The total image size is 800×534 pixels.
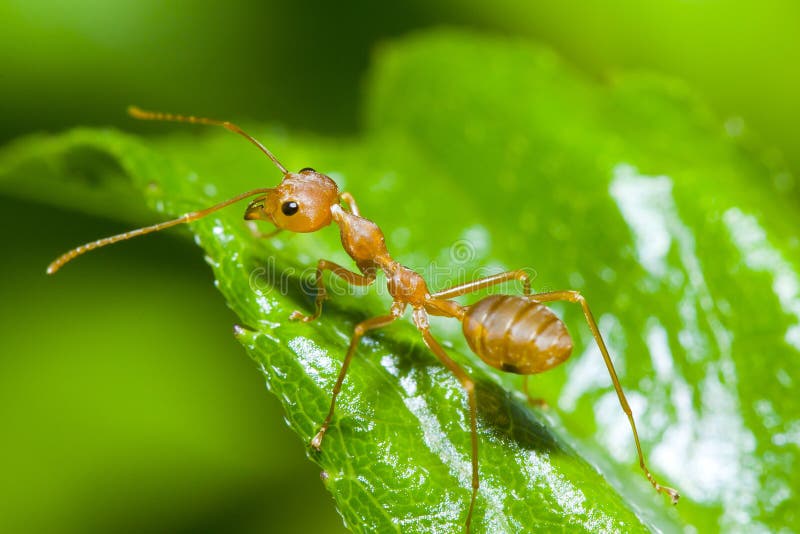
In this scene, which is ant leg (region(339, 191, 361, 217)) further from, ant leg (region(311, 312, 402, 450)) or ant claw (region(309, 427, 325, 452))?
ant claw (region(309, 427, 325, 452))

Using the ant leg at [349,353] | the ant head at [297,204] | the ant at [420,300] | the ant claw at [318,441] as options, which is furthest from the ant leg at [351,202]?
the ant claw at [318,441]

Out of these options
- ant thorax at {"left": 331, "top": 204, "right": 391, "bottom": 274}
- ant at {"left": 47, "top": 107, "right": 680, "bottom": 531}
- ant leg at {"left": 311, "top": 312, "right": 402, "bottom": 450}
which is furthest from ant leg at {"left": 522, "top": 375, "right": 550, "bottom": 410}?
ant thorax at {"left": 331, "top": 204, "right": 391, "bottom": 274}

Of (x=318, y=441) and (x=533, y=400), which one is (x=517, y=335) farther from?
(x=318, y=441)

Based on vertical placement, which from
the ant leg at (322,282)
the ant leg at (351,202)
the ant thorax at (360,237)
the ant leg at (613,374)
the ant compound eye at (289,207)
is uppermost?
the ant leg at (351,202)

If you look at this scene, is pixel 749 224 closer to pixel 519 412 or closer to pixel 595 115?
pixel 595 115

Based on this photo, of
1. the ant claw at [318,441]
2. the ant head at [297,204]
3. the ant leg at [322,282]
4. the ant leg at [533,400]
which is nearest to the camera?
the ant claw at [318,441]

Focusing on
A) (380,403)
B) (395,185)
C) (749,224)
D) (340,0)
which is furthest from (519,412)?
(340,0)

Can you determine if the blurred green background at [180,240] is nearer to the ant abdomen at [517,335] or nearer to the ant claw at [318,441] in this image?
the ant abdomen at [517,335]
